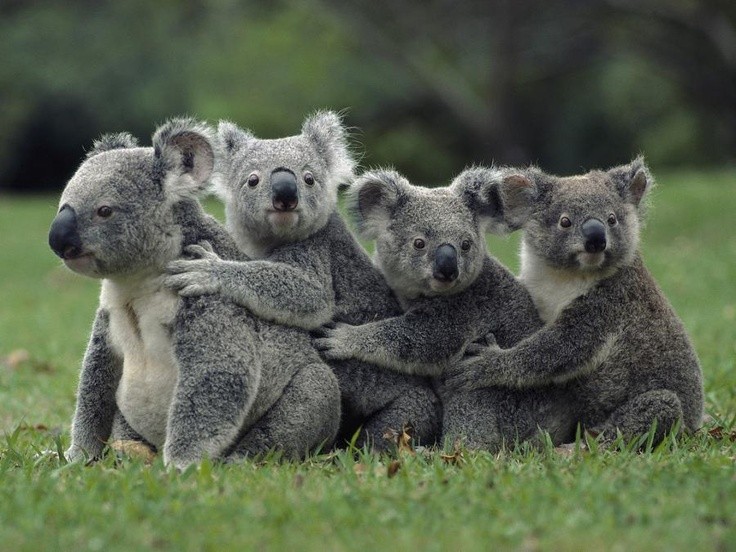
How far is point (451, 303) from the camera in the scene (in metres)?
6.55

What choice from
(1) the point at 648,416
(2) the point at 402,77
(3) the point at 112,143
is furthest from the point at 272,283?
(2) the point at 402,77

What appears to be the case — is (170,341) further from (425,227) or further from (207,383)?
(425,227)

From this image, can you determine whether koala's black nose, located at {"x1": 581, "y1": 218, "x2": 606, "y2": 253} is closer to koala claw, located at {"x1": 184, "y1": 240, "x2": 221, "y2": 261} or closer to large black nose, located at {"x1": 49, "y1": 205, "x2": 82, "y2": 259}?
koala claw, located at {"x1": 184, "y1": 240, "x2": 221, "y2": 261}

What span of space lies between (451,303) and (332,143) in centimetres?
132

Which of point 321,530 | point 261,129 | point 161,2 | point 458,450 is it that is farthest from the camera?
point 161,2

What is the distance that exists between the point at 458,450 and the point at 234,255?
1653mm

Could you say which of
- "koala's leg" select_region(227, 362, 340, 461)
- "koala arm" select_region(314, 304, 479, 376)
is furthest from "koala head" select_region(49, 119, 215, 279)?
"koala arm" select_region(314, 304, 479, 376)

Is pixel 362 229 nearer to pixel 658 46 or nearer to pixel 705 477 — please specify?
pixel 705 477

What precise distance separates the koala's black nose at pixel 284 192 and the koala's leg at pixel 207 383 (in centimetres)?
81

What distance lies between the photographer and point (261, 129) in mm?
32250

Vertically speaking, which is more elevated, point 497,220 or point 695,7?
point 695,7

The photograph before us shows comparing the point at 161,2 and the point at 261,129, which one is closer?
the point at 261,129

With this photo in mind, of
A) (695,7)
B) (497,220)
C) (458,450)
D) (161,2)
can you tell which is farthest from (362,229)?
(161,2)

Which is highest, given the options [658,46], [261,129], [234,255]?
[658,46]
